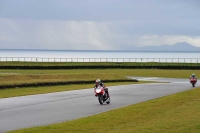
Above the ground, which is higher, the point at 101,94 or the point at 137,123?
the point at 101,94

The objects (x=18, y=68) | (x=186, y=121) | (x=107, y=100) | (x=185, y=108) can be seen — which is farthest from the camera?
(x=18, y=68)

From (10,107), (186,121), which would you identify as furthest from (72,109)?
(186,121)

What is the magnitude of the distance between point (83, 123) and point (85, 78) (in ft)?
100

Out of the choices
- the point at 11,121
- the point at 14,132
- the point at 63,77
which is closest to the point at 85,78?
the point at 63,77

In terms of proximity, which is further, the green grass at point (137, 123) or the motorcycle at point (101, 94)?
the motorcycle at point (101, 94)

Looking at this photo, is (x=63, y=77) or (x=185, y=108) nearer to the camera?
(x=185, y=108)

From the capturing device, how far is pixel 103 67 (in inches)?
3056

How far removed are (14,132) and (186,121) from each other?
517 centimetres

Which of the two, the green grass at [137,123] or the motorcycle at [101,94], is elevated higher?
the motorcycle at [101,94]

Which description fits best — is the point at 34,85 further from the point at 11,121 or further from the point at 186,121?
the point at 186,121

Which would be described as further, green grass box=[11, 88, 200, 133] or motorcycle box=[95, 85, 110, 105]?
motorcycle box=[95, 85, 110, 105]

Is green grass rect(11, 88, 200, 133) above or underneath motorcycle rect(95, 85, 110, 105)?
underneath

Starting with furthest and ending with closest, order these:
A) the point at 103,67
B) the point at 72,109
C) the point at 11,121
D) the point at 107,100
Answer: the point at 103,67 → the point at 107,100 → the point at 72,109 → the point at 11,121

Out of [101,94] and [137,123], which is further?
[101,94]
